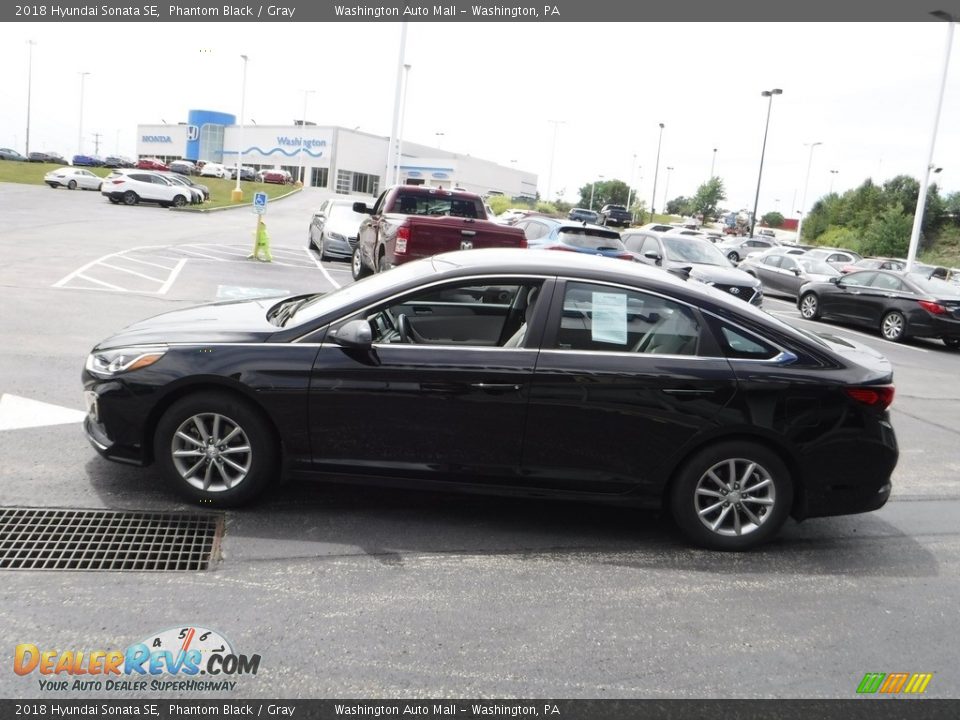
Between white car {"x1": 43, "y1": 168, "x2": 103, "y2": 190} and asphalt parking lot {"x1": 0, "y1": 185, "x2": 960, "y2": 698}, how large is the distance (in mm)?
45243

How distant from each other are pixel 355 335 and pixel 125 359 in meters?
1.38

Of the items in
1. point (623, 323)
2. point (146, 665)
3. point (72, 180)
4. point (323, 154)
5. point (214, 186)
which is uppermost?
point (323, 154)

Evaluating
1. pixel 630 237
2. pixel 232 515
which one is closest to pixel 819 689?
pixel 232 515

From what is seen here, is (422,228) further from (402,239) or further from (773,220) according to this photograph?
(773,220)

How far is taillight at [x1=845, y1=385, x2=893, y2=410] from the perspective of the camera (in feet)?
16.0

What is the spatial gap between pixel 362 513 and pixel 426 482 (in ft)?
1.62

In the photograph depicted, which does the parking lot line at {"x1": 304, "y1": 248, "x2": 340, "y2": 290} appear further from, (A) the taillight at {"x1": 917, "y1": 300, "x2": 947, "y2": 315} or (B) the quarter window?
(A) the taillight at {"x1": 917, "y1": 300, "x2": 947, "y2": 315}

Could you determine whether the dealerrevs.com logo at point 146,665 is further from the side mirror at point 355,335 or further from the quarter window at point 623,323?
the quarter window at point 623,323

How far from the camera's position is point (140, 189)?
3941cm

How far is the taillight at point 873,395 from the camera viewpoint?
16.0 ft

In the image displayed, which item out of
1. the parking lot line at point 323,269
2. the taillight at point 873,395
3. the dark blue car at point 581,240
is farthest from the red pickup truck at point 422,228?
the taillight at point 873,395

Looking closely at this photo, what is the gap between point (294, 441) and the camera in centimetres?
480

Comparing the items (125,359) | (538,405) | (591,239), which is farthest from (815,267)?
(125,359)

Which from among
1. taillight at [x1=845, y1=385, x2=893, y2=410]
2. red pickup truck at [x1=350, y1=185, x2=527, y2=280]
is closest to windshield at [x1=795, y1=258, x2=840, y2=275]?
red pickup truck at [x1=350, y1=185, x2=527, y2=280]
